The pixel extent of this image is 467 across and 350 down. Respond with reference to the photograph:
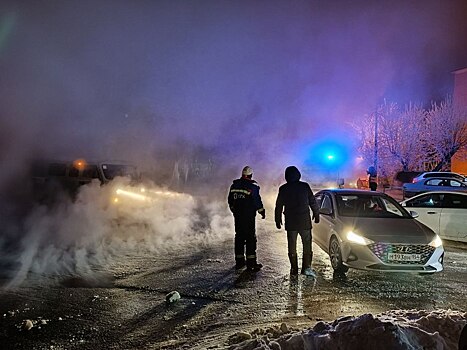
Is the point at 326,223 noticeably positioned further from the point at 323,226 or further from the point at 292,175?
the point at 292,175

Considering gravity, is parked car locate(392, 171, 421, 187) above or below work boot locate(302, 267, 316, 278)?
above

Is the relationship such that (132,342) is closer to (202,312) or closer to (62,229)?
(202,312)

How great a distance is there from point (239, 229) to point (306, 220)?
1.03 m

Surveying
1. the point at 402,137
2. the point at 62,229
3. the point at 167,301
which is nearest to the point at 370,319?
the point at 167,301

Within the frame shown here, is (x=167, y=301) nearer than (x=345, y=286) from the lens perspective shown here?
Yes

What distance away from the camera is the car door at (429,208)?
902 centimetres

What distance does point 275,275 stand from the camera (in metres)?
6.07

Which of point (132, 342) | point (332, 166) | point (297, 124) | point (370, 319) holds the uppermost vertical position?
point (297, 124)

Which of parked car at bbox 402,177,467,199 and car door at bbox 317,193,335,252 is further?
parked car at bbox 402,177,467,199

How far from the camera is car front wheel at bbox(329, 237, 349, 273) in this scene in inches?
243

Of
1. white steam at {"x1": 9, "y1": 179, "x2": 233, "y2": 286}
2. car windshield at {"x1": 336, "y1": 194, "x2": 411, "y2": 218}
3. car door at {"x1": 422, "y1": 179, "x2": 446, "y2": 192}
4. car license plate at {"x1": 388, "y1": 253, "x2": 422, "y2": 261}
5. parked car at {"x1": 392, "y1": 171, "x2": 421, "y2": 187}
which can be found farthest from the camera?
parked car at {"x1": 392, "y1": 171, "x2": 421, "y2": 187}

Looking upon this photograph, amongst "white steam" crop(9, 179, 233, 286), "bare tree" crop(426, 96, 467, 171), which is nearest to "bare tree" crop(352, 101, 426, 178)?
"bare tree" crop(426, 96, 467, 171)

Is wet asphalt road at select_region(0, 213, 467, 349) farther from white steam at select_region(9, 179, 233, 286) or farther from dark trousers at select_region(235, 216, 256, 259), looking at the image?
white steam at select_region(9, 179, 233, 286)

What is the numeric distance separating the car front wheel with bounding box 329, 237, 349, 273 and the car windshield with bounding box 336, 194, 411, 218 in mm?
515
